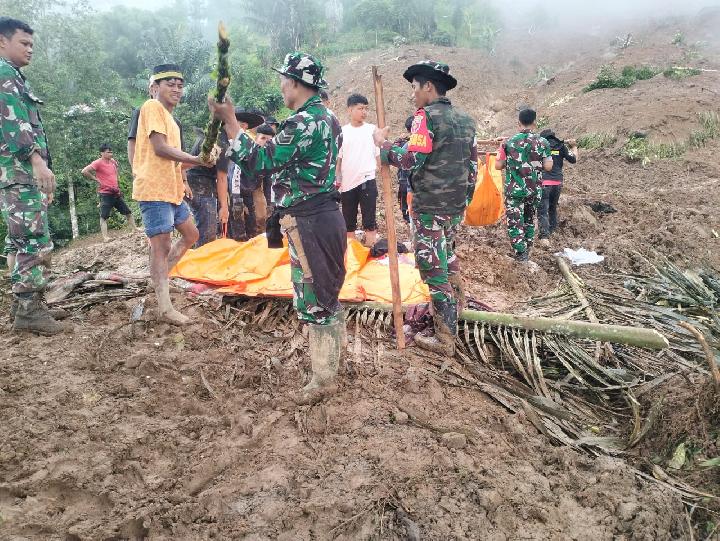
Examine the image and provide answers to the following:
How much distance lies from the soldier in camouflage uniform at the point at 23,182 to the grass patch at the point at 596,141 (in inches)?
534

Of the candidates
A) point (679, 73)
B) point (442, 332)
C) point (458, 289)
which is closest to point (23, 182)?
point (442, 332)

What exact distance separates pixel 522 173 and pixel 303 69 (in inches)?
159

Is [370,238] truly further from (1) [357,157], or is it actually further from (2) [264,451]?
(2) [264,451]

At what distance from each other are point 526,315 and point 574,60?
90.0 feet

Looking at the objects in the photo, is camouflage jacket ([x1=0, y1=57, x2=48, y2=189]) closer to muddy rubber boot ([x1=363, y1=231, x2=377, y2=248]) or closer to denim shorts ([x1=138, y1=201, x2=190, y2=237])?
denim shorts ([x1=138, y1=201, x2=190, y2=237])

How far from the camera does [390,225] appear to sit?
336 centimetres

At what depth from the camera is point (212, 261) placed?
473 cm

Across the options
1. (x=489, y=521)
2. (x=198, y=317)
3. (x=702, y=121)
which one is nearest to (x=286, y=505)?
(x=489, y=521)

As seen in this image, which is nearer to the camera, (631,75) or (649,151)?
(649,151)

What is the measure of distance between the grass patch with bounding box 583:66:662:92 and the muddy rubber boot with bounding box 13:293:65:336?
63.9 ft

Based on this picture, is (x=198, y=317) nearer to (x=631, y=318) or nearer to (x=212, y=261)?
(x=212, y=261)

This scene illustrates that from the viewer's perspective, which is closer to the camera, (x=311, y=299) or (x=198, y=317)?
(x=311, y=299)

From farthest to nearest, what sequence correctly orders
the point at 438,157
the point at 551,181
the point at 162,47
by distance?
the point at 162,47
the point at 551,181
the point at 438,157

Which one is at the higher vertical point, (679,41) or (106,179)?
(679,41)
